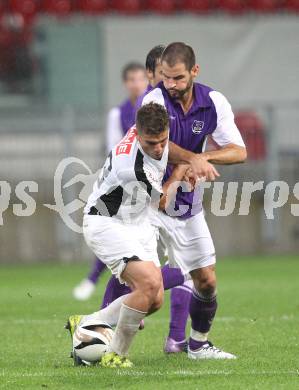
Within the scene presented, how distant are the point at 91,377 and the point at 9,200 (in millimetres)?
10655

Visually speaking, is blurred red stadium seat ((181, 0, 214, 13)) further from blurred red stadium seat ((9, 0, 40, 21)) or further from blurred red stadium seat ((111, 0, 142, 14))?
blurred red stadium seat ((9, 0, 40, 21))

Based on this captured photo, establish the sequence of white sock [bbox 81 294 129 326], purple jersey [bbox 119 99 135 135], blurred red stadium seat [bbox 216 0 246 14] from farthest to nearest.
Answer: blurred red stadium seat [bbox 216 0 246 14] → purple jersey [bbox 119 99 135 135] → white sock [bbox 81 294 129 326]

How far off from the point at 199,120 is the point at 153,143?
33.0 inches

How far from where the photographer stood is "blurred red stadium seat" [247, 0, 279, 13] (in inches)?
842

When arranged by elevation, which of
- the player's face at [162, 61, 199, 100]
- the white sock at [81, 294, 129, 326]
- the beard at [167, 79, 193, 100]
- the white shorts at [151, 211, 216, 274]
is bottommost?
the white sock at [81, 294, 129, 326]

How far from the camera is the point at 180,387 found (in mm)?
7105

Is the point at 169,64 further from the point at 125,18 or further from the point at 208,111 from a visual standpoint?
the point at 125,18

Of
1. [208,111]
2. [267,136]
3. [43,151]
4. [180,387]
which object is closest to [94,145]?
[43,151]

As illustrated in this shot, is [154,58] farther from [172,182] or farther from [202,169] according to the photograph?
[202,169]

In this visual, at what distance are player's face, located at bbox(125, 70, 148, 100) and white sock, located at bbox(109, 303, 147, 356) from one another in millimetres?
4652

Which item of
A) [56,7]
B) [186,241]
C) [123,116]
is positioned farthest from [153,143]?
[56,7]

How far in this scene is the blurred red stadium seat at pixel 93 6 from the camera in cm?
2086

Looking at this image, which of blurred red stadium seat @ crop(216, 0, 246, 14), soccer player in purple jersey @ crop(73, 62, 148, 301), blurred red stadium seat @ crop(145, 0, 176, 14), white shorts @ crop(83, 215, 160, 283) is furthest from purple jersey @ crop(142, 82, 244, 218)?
blurred red stadium seat @ crop(216, 0, 246, 14)

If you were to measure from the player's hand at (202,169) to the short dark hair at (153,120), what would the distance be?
1.52 ft
